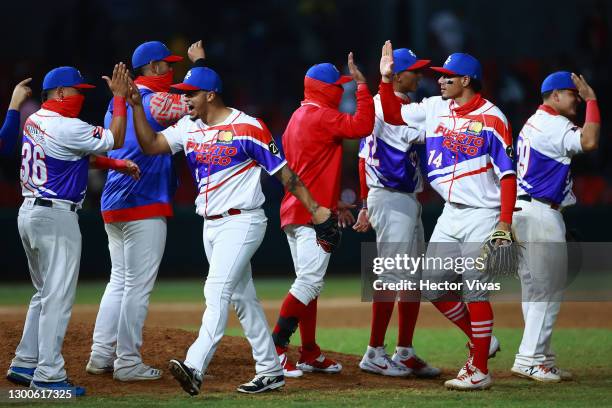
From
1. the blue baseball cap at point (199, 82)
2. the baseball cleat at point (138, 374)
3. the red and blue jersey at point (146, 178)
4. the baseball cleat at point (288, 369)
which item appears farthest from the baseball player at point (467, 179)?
the baseball cleat at point (138, 374)

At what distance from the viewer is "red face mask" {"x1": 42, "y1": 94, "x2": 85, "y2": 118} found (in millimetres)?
7059

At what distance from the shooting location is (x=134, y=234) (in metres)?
7.55

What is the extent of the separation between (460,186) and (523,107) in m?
10.6

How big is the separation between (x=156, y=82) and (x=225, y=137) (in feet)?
3.90

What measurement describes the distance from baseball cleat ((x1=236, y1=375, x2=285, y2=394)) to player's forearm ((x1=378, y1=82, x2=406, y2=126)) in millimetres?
2029

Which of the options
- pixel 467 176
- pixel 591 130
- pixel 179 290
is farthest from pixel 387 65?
pixel 179 290

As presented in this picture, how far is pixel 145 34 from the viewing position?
1981cm

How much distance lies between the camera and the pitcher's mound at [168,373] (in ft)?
23.9

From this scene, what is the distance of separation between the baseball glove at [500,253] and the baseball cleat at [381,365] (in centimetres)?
118

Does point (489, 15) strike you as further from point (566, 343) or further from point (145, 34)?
point (566, 343)

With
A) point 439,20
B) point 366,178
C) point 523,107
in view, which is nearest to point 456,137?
point 366,178

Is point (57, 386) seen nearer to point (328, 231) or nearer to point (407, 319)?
point (328, 231)

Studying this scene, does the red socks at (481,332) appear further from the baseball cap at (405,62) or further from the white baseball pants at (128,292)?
the white baseball pants at (128,292)

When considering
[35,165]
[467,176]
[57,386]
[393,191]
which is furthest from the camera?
[393,191]
